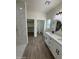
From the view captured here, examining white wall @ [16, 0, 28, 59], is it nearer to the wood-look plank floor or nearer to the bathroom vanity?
the wood-look plank floor

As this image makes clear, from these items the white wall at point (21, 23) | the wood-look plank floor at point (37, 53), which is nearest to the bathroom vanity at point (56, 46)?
the wood-look plank floor at point (37, 53)

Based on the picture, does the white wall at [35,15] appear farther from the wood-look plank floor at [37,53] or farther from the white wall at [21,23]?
the wood-look plank floor at [37,53]

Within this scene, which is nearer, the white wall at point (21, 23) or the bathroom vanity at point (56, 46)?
the bathroom vanity at point (56, 46)

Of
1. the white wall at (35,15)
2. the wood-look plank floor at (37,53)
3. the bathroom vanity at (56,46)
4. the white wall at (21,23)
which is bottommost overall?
the wood-look plank floor at (37,53)

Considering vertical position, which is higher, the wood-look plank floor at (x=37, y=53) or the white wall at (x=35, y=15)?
the white wall at (x=35, y=15)

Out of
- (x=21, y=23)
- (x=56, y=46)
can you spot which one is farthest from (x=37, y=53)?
(x=21, y=23)

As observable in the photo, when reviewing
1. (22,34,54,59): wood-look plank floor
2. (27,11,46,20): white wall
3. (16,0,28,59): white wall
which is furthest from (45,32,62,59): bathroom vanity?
(27,11,46,20): white wall

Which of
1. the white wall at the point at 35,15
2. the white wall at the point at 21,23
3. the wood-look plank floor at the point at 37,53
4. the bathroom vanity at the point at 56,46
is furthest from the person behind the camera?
the white wall at the point at 35,15

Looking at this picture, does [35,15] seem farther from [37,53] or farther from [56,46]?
[56,46]
